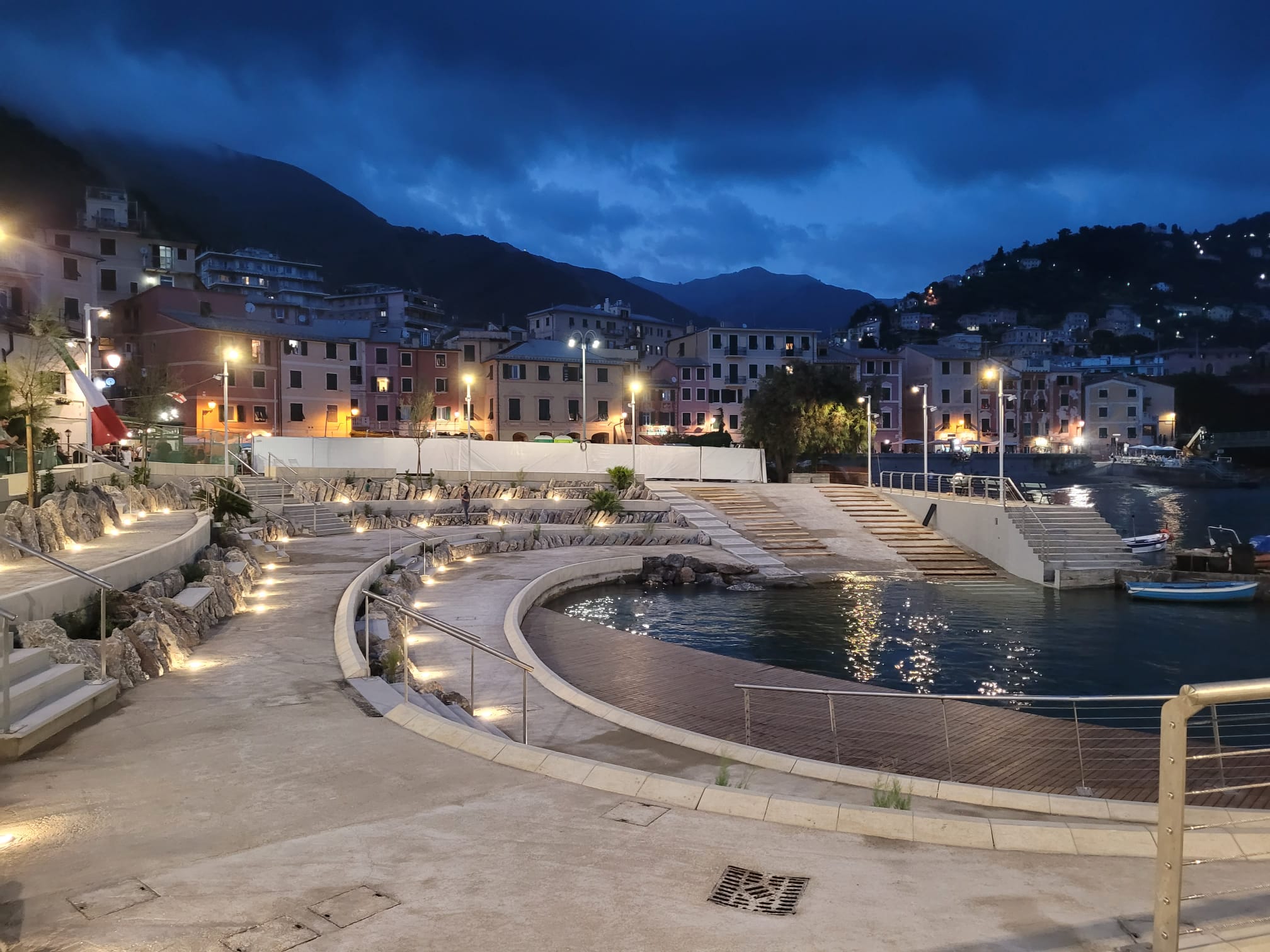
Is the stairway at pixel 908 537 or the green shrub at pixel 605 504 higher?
the green shrub at pixel 605 504

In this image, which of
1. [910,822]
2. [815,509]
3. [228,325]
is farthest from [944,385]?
[910,822]

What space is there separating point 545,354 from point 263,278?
182 feet

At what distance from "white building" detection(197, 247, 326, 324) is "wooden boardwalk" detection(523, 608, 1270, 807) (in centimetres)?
8798

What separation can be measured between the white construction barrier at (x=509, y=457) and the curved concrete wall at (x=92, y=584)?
58.9ft

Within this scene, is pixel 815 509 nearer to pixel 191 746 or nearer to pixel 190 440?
pixel 190 440

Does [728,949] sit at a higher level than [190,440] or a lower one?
lower

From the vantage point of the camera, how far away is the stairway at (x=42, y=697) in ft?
23.9

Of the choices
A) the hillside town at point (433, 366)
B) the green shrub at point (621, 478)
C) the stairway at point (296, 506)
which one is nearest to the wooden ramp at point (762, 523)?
the green shrub at point (621, 478)

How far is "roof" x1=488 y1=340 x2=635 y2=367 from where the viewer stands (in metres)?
63.8

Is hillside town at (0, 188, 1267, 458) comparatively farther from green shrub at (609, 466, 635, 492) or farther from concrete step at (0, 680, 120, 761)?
concrete step at (0, 680, 120, 761)

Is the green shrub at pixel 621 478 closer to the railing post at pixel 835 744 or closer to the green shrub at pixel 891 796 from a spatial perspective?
the railing post at pixel 835 744

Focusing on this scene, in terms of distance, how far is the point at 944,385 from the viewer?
278ft

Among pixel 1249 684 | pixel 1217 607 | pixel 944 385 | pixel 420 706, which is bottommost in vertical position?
pixel 1217 607

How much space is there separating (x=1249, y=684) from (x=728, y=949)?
2559 millimetres
